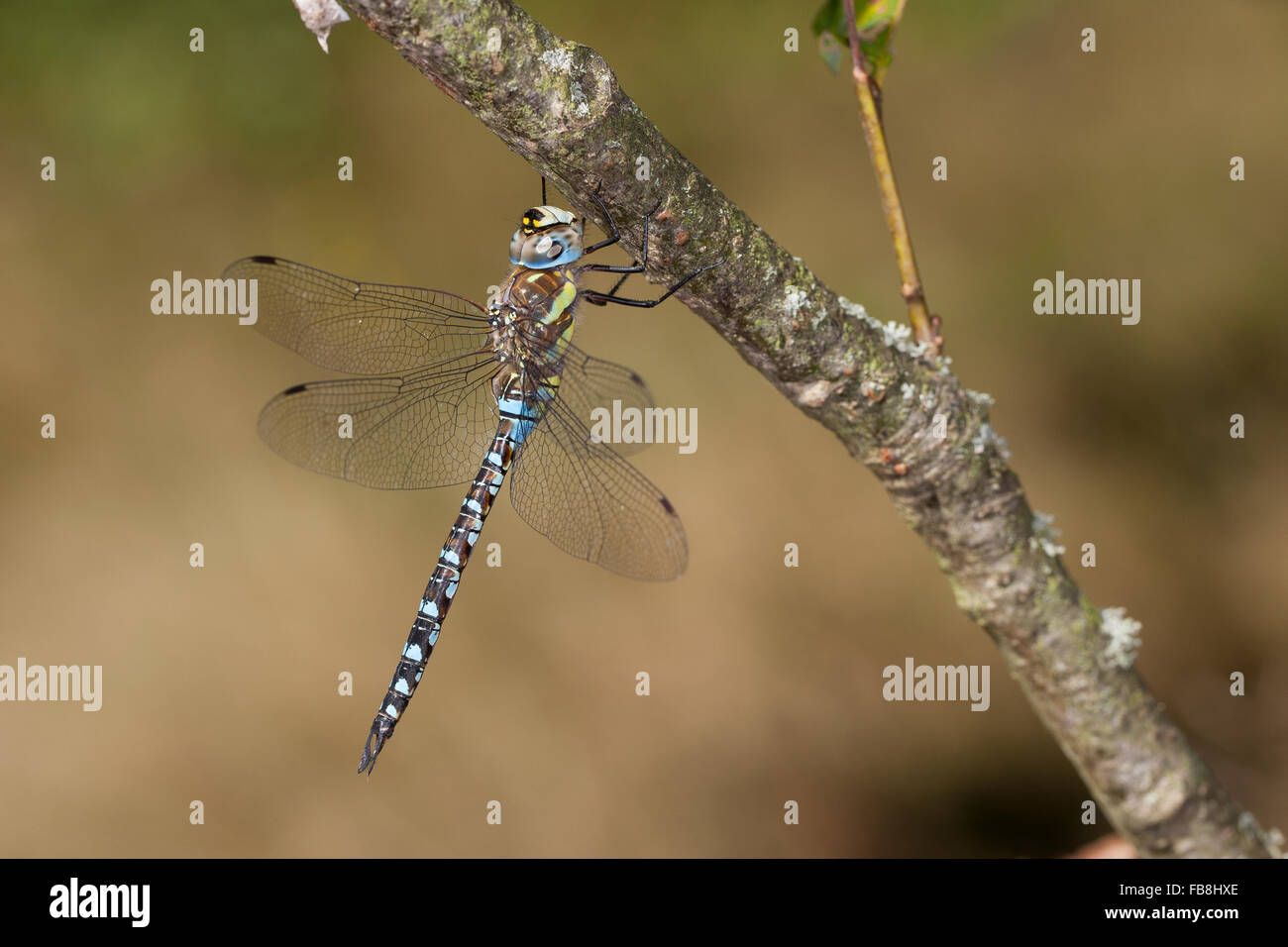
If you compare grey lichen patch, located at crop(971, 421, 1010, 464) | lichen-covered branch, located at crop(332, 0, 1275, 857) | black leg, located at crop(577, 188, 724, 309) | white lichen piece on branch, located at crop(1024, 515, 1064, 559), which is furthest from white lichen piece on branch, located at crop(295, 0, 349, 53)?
white lichen piece on branch, located at crop(1024, 515, 1064, 559)

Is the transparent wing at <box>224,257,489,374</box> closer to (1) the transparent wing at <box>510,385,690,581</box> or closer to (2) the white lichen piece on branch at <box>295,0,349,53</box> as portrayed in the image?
(1) the transparent wing at <box>510,385,690,581</box>

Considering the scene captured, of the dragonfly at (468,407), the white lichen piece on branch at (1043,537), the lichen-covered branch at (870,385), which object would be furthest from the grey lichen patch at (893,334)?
the dragonfly at (468,407)

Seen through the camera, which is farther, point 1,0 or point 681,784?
point 681,784

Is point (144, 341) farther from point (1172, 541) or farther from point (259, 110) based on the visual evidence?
point (1172, 541)

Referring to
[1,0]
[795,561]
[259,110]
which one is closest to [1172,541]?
[795,561]

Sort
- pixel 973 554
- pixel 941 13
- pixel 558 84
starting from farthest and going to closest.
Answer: pixel 941 13, pixel 973 554, pixel 558 84

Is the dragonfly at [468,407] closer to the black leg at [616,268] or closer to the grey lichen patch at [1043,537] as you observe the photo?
the black leg at [616,268]

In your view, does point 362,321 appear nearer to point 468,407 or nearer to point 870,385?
point 468,407
